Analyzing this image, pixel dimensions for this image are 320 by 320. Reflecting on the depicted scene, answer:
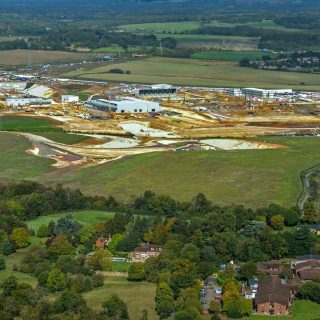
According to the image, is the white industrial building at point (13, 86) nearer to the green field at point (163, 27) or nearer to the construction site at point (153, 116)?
the construction site at point (153, 116)

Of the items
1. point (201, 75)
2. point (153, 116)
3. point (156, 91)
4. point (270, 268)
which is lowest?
point (201, 75)

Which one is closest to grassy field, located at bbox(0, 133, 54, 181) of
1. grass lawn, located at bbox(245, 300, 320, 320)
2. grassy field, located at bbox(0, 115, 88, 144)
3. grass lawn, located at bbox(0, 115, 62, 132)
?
grassy field, located at bbox(0, 115, 88, 144)

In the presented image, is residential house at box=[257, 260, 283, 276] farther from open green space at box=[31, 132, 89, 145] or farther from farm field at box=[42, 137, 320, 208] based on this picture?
open green space at box=[31, 132, 89, 145]

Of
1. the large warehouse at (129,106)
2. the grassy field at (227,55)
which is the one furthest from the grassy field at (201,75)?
the large warehouse at (129,106)

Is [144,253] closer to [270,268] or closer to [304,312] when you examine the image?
[270,268]

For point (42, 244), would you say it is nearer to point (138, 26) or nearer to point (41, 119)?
point (41, 119)

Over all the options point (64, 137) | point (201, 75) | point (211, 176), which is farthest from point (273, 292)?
point (201, 75)

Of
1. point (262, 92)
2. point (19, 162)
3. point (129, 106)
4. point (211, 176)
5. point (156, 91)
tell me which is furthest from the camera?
point (156, 91)
